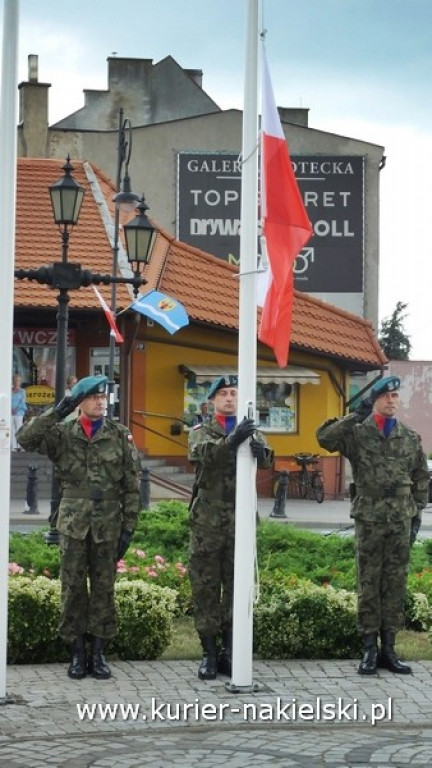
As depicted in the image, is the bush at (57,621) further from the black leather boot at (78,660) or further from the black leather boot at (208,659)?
the black leather boot at (208,659)

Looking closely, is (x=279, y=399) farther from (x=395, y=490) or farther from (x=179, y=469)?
(x=395, y=490)

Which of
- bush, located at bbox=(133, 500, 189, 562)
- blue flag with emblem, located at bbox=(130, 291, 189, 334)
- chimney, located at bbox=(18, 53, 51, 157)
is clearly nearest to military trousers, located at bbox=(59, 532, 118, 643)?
bush, located at bbox=(133, 500, 189, 562)

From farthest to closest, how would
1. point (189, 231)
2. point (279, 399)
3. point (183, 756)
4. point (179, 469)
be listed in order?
point (189, 231), point (279, 399), point (179, 469), point (183, 756)

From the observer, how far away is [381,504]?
8906 mm

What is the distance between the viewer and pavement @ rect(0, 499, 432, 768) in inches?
261

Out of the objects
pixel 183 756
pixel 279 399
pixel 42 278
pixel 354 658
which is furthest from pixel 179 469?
pixel 183 756

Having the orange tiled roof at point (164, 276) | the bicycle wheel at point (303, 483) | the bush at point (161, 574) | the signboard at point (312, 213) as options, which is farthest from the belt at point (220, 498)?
the signboard at point (312, 213)

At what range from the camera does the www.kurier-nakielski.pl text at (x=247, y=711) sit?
24.5 ft

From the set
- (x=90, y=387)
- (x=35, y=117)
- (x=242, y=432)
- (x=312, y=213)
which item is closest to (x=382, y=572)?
(x=242, y=432)

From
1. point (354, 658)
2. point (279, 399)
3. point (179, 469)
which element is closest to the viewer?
point (354, 658)

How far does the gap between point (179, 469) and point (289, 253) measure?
73.8ft

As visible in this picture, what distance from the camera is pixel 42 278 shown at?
15062 millimetres

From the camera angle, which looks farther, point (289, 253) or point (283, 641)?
point (283, 641)

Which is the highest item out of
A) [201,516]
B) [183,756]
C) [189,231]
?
[189,231]
